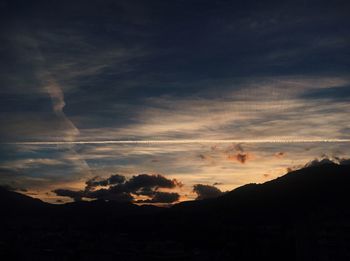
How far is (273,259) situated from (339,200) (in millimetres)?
93407

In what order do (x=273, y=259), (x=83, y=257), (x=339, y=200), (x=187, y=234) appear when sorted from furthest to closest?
(x=339, y=200) → (x=187, y=234) → (x=273, y=259) → (x=83, y=257)

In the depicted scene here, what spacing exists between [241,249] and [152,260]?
61.4ft

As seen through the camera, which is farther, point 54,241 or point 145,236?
point 145,236

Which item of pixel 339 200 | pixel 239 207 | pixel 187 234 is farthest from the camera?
pixel 239 207

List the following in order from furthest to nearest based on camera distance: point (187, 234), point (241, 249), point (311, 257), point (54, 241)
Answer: point (187, 234)
point (54, 241)
point (241, 249)
point (311, 257)

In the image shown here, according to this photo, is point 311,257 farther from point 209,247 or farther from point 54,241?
point 54,241

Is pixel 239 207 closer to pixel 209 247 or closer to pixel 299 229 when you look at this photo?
pixel 209 247

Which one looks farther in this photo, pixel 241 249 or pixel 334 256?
pixel 241 249

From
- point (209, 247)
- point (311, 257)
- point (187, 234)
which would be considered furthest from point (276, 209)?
point (311, 257)

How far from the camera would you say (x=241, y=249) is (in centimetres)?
9000

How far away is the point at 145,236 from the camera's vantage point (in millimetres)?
132750

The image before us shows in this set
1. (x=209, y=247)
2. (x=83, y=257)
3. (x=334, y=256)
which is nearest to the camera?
(x=334, y=256)

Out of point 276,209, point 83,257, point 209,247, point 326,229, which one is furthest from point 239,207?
point 83,257

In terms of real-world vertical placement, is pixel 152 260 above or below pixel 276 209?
below
